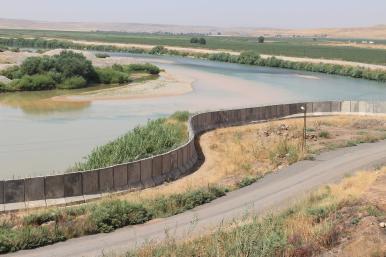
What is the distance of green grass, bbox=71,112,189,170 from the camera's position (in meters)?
24.2

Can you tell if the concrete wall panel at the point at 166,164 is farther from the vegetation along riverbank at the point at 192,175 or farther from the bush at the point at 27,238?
the bush at the point at 27,238

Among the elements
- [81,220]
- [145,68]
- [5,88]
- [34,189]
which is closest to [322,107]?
[34,189]

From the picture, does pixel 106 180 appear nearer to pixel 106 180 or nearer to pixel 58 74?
pixel 106 180

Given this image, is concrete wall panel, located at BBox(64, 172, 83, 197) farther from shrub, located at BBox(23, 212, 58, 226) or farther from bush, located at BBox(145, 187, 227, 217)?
shrub, located at BBox(23, 212, 58, 226)

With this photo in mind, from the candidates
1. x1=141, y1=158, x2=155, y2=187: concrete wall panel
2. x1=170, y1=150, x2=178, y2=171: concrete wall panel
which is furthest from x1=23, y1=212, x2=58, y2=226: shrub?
x1=170, y1=150, x2=178, y2=171: concrete wall panel

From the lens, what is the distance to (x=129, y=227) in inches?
624

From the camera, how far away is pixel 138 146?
→ 86.9 ft

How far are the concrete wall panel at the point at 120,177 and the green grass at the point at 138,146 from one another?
2.42m

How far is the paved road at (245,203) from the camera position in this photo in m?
13.9

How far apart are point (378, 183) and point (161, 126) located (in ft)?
49.2

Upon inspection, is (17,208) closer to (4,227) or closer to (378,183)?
(4,227)

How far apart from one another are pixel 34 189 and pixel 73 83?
4459cm

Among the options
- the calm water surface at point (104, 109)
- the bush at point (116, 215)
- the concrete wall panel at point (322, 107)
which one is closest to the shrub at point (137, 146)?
the calm water surface at point (104, 109)

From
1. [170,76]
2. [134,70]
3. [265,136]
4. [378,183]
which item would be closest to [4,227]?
[378,183]
